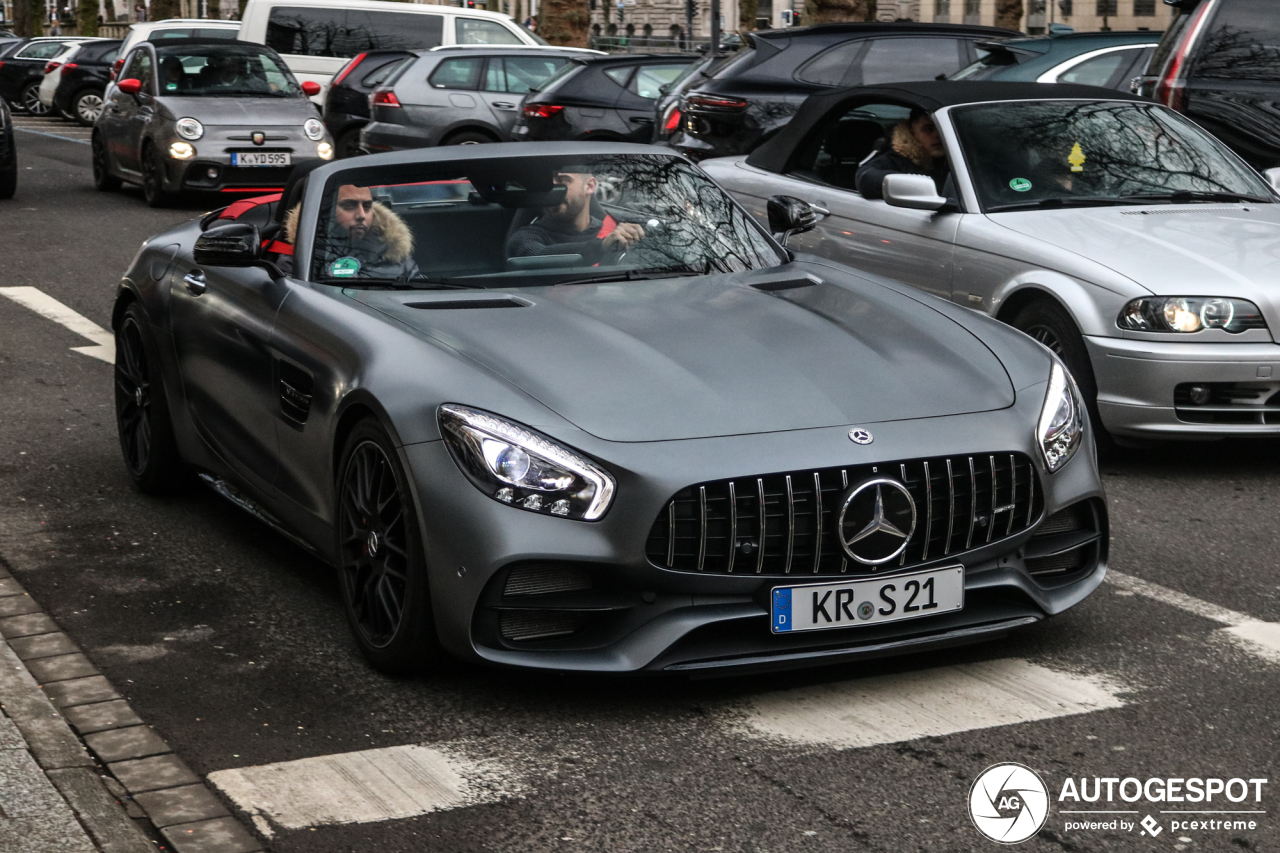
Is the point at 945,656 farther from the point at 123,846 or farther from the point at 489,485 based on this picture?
the point at 123,846

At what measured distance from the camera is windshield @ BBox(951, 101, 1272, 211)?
310 inches

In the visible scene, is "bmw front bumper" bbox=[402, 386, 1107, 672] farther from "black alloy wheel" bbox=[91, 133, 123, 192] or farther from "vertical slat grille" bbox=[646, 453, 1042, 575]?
"black alloy wheel" bbox=[91, 133, 123, 192]

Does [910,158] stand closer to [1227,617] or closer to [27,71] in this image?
[1227,617]

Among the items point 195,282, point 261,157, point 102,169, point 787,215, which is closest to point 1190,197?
point 787,215

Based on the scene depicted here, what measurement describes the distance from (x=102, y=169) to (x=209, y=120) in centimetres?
251

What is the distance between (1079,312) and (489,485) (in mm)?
3496

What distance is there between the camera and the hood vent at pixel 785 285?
213 inches

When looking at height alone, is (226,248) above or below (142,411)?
above

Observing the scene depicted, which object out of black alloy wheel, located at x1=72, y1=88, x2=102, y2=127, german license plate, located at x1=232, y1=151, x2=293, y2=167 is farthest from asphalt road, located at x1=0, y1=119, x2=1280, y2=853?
black alloy wheel, located at x1=72, y1=88, x2=102, y2=127

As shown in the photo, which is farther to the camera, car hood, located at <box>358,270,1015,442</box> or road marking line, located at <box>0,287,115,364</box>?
road marking line, located at <box>0,287,115,364</box>

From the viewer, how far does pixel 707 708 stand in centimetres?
444

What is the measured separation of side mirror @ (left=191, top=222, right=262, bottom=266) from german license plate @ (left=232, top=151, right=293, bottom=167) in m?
12.1

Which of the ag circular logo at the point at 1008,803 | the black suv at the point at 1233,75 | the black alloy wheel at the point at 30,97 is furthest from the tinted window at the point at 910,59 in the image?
the black alloy wheel at the point at 30,97

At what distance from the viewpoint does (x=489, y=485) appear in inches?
167
